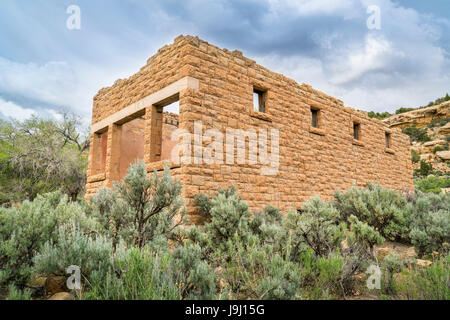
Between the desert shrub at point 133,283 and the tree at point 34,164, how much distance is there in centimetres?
1262

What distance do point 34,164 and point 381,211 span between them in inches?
594

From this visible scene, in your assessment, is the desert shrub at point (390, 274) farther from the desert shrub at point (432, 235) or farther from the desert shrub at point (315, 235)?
Result: the desert shrub at point (432, 235)

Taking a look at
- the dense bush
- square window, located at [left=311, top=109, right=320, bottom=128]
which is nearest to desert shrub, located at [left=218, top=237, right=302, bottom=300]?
the dense bush

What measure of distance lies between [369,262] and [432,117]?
40.0 metres

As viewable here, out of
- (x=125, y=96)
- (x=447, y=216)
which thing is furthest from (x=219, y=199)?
(x=125, y=96)

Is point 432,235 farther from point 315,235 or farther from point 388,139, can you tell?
point 388,139

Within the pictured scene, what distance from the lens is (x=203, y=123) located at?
603 centimetres

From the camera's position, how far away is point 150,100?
701cm

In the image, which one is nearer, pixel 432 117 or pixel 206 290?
pixel 206 290

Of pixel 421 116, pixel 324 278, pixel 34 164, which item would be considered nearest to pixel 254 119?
pixel 324 278

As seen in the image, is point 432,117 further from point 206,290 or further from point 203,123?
point 206,290

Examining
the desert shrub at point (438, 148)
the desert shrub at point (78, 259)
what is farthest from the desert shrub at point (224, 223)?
the desert shrub at point (438, 148)

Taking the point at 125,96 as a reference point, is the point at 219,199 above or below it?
below

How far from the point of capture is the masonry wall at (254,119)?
604 centimetres
